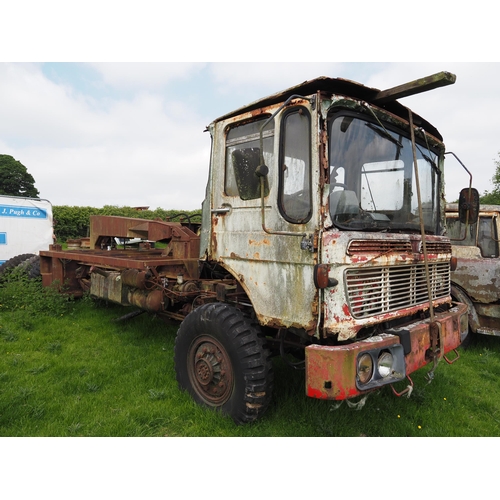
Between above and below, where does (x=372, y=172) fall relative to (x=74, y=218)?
below

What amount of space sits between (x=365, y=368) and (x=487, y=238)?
4.13 metres

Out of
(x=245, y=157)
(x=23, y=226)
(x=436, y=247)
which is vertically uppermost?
(x=245, y=157)

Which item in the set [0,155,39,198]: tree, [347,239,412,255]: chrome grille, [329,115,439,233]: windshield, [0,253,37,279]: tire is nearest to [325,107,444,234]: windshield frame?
[329,115,439,233]: windshield

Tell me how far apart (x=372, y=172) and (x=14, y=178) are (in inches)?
1722

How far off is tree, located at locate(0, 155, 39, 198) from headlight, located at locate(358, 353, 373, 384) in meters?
42.7

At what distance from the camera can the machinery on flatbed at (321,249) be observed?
267 centimetres

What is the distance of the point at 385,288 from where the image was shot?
294cm

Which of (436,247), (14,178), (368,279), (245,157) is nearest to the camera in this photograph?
(368,279)

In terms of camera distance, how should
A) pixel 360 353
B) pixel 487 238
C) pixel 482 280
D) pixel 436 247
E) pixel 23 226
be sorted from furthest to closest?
pixel 23 226 < pixel 487 238 < pixel 482 280 < pixel 436 247 < pixel 360 353

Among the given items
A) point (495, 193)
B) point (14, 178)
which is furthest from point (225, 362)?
point (14, 178)

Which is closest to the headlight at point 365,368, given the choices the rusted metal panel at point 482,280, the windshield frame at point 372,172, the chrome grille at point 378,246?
the chrome grille at point 378,246

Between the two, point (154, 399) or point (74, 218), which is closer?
point (154, 399)

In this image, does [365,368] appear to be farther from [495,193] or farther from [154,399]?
[495,193]

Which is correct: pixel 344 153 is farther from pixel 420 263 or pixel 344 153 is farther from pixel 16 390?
pixel 16 390
